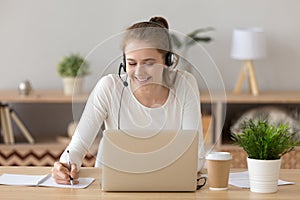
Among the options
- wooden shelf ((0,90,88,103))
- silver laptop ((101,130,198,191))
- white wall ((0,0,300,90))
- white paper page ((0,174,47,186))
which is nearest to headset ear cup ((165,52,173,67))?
silver laptop ((101,130,198,191))

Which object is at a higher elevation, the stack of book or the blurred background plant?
the blurred background plant

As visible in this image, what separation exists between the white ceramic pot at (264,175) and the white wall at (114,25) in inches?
95.0

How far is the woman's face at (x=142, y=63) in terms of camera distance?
7.49 ft

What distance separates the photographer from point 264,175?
2232 mm

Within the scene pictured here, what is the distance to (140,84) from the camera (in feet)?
7.80

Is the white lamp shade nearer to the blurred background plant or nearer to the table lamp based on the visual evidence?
the table lamp

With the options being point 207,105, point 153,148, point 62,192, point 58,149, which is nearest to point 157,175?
point 153,148

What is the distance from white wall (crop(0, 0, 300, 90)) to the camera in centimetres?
458

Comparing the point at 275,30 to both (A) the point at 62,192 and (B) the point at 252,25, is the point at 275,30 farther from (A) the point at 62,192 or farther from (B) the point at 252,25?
(A) the point at 62,192

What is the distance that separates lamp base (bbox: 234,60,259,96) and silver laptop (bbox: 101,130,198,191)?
2.23 m

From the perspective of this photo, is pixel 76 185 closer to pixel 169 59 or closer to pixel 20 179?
pixel 20 179

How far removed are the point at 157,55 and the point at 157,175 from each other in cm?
40

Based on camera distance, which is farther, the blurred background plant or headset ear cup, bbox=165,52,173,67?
the blurred background plant

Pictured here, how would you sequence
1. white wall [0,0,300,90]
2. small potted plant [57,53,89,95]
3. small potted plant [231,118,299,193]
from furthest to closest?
white wall [0,0,300,90] → small potted plant [57,53,89,95] → small potted plant [231,118,299,193]
